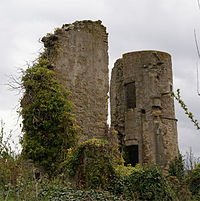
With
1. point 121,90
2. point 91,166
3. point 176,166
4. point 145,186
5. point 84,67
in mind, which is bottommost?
point 145,186

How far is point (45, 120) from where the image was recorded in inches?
360

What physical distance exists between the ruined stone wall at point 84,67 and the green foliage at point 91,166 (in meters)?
2.65

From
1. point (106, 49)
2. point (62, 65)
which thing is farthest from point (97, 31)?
point (62, 65)

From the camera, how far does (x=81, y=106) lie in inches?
406

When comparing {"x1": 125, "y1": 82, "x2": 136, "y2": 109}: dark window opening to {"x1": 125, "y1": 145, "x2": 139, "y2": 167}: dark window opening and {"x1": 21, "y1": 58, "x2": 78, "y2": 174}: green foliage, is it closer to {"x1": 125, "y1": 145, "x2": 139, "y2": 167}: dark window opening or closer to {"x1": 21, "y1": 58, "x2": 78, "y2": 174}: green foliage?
{"x1": 125, "y1": 145, "x2": 139, "y2": 167}: dark window opening

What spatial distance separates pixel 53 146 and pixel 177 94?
5605mm

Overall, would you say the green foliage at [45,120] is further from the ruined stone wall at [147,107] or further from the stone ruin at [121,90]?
the ruined stone wall at [147,107]

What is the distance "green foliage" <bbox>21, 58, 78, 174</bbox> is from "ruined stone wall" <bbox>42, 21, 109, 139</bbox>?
62 centimetres

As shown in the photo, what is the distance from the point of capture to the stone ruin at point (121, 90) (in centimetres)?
1037

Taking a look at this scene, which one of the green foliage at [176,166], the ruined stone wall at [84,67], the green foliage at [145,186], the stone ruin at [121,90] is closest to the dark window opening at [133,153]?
the stone ruin at [121,90]

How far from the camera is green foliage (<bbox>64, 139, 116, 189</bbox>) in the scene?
7.12 m

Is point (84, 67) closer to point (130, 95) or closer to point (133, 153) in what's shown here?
point (130, 95)

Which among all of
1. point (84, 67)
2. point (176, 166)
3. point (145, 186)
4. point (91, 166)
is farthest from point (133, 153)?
point (91, 166)

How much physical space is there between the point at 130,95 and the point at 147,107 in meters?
1.51
